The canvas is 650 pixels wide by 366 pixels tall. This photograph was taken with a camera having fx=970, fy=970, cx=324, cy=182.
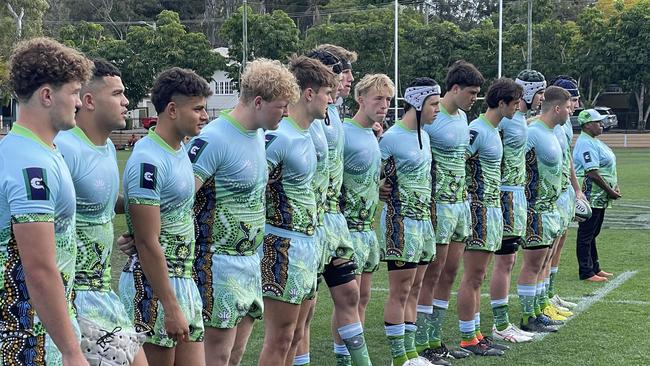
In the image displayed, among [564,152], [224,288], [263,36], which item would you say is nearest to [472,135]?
[564,152]

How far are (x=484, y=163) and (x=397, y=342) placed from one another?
6.21ft

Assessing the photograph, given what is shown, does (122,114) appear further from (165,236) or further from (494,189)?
(494,189)

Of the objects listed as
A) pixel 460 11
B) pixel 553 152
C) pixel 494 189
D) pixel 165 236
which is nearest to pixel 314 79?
pixel 165 236

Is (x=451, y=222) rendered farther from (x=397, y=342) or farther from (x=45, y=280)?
(x=45, y=280)

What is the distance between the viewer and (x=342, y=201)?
6980mm

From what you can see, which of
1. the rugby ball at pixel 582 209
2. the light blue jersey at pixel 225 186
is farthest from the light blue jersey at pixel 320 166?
the rugby ball at pixel 582 209

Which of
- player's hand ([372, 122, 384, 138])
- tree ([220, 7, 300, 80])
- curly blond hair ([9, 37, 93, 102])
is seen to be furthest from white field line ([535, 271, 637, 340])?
tree ([220, 7, 300, 80])

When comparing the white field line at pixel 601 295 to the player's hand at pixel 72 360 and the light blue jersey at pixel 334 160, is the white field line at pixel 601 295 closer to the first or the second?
the light blue jersey at pixel 334 160

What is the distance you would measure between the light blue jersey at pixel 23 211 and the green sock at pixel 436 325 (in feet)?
15.0

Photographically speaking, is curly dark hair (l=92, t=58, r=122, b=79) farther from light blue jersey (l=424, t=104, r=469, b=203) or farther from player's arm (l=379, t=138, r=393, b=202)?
light blue jersey (l=424, t=104, r=469, b=203)

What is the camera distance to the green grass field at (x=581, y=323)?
7781 mm

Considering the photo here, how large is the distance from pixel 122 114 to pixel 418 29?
159 feet

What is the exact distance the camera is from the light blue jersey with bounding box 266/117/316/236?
19.0 feet

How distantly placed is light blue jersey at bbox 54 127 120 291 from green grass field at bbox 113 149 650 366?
335cm
